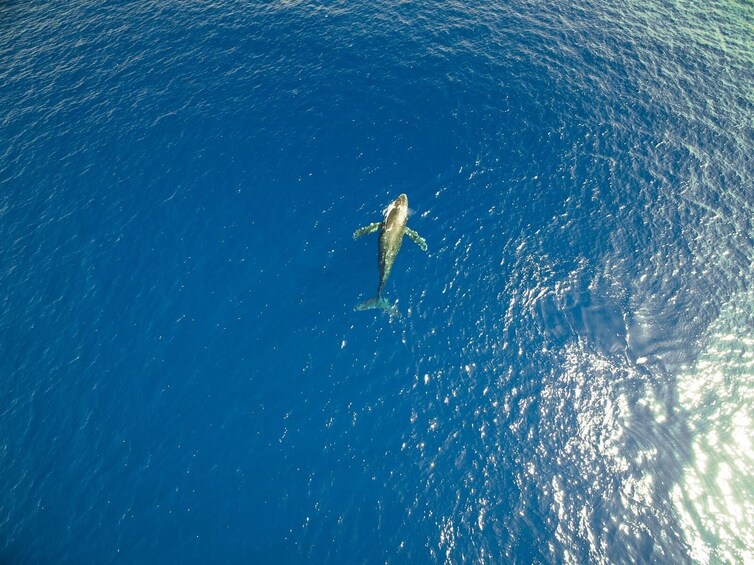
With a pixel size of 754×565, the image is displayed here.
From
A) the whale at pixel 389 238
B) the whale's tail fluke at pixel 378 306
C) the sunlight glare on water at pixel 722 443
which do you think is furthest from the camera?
the whale at pixel 389 238

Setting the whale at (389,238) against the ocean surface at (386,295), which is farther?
the whale at (389,238)

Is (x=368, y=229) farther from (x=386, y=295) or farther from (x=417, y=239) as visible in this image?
(x=386, y=295)

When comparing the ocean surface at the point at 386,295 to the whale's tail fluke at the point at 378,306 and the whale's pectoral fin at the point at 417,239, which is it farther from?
the whale's pectoral fin at the point at 417,239

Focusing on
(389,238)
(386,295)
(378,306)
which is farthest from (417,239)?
(378,306)

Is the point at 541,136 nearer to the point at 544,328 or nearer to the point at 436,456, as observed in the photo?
the point at 544,328

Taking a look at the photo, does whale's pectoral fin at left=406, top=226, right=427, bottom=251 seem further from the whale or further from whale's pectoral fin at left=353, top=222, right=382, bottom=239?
whale's pectoral fin at left=353, top=222, right=382, bottom=239

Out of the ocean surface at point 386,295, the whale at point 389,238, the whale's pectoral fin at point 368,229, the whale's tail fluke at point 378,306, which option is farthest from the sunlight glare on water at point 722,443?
the whale's pectoral fin at point 368,229

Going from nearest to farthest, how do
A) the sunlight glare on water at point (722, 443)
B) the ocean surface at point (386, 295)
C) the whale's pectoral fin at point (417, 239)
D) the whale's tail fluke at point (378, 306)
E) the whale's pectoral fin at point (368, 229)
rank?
the sunlight glare on water at point (722, 443)
the ocean surface at point (386, 295)
the whale's tail fluke at point (378, 306)
the whale's pectoral fin at point (417, 239)
the whale's pectoral fin at point (368, 229)

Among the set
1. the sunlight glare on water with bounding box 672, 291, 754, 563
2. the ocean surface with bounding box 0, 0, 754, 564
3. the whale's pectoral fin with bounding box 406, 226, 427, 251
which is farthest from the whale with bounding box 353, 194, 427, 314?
the sunlight glare on water with bounding box 672, 291, 754, 563
